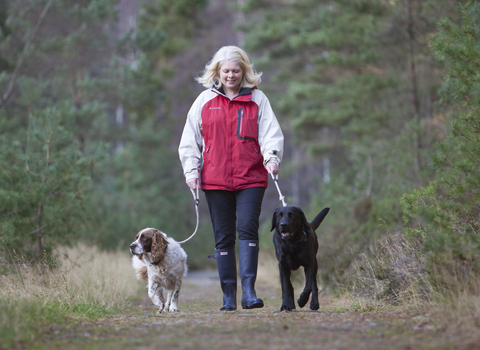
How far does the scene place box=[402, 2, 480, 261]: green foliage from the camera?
13.7 feet

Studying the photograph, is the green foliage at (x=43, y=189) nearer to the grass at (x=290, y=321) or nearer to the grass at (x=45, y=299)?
the grass at (x=45, y=299)

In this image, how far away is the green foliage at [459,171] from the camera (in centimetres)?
417

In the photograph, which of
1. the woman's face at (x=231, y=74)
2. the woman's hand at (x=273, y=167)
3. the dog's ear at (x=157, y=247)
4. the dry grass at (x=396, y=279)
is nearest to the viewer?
the dry grass at (x=396, y=279)

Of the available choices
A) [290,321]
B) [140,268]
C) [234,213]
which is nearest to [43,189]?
[140,268]

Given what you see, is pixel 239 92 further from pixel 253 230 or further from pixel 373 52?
pixel 373 52

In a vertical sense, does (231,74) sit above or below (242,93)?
above

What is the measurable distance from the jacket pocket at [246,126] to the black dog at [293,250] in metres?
0.72

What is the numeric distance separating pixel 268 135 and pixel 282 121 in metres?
20.8

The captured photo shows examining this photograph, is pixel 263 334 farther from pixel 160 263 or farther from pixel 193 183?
pixel 160 263

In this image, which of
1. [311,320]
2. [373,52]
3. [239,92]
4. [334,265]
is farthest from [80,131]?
[311,320]

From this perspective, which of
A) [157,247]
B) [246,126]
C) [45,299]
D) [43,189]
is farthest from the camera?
[43,189]

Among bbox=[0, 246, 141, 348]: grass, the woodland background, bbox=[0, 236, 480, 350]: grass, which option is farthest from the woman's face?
bbox=[0, 246, 141, 348]: grass

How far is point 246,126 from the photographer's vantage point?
17.0ft

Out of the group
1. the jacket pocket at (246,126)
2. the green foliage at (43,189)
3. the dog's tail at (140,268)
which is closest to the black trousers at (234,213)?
the jacket pocket at (246,126)
